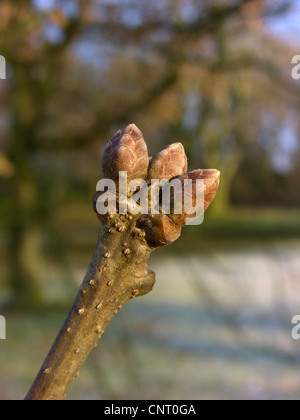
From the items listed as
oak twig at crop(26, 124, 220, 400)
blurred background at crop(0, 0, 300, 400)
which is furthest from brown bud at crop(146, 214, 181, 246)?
blurred background at crop(0, 0, 300, 400)

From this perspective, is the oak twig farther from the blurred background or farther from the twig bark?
the blurred background

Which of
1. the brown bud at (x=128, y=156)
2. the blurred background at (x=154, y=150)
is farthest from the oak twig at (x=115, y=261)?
the blurred background at (x=154, y=150)

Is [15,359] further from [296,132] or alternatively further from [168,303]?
[296,132]

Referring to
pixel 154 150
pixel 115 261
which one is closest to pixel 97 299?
pixel 115 261

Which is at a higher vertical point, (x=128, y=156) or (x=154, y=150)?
(x=154, y=150)

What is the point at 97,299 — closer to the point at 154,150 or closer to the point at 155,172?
the point at 155,172
